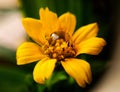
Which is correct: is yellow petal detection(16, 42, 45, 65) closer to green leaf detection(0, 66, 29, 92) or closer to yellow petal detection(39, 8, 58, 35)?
yellow petal detection(39, 8, 58, 35)

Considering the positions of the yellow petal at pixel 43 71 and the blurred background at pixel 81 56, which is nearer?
the yellow petal at pixel 43 71

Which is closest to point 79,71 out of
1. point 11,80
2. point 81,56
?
point 81,56

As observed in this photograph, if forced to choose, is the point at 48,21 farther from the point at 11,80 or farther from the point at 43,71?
the point at 11,80

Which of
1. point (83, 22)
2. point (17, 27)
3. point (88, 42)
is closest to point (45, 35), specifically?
point (88, 42)

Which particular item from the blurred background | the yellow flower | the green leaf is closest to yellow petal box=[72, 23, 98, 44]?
the yellow flower

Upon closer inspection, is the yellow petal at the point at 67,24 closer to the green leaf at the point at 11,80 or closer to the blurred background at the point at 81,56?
the blurred background at the point at 81,56

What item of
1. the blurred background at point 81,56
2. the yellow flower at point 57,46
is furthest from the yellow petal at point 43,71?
the blurred background at point 81,56

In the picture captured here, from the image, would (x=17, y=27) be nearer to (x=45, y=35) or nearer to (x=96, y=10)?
(x=96, y=10)

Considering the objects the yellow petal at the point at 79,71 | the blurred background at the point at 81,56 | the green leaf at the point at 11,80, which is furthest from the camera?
the green leaf at the point at 11,80
